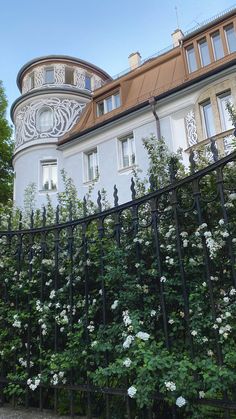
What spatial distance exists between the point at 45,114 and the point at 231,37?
9.68 meters

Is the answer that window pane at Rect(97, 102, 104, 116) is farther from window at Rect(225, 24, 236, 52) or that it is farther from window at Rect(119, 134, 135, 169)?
window at Rect(225, 24, 236, 52)

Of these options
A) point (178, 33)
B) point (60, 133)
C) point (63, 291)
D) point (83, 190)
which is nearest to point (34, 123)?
point (60, 133)

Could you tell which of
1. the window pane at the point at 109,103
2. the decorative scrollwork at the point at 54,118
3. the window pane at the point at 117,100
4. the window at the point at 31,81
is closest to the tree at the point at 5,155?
the decorative scrollwork at the point at 54,118

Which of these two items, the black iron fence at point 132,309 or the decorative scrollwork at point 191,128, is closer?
the black iron fence at point 132,309

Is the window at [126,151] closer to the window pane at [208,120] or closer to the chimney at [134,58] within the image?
the window pane at [208,120]

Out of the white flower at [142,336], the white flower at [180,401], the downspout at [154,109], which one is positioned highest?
the downspout at [154,109]

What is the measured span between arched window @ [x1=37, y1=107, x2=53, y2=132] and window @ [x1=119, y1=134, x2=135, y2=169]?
4626 millimetres

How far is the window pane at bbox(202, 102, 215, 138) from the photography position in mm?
12688

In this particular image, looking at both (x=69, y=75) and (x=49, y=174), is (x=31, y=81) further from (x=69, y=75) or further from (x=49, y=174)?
(x=49, y=174)

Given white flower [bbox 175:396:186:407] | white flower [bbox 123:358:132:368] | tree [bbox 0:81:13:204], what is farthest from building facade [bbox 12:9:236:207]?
white flower [bbox 175:396:186:407]

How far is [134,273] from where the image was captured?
10.7 feet

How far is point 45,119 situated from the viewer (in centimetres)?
1842

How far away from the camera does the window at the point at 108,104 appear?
16.9 metres

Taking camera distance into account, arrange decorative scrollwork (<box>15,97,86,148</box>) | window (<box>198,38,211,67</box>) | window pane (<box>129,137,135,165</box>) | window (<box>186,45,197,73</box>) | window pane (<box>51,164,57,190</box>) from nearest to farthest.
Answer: window (<box>198,38,211,67</box>), window (<box>186,45,197,73</box>), window pane (<box>129,137,135,165</box>), window pane (<box>51,164,57,190</box>), decorative scrollwork (<box>15,97,86,148</box>)
